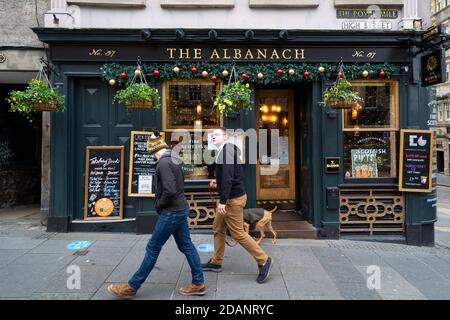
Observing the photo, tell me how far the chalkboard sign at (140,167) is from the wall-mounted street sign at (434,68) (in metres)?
5.45

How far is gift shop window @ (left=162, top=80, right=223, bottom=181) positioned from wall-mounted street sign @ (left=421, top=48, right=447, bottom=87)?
165 inches

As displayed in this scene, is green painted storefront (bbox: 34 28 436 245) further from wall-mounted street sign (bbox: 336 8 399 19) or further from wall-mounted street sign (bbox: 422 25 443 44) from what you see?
wall-mounted street sign (bbox: 336 8 399 19)

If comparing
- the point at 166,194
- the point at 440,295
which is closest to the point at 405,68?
the point at 440,295

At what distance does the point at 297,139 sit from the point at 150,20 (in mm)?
4411

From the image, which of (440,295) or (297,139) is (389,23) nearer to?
(297,139)

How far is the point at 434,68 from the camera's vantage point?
6551 millimetres

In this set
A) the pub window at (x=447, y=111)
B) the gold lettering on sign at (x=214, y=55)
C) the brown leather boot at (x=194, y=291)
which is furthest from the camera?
the pub window at (x=447, y=111)

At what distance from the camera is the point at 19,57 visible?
7.51 meters

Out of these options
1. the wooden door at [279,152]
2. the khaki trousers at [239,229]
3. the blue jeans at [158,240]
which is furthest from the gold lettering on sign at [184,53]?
the blue jeans at [158,240]

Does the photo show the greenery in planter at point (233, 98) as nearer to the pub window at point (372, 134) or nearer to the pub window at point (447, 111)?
the pub window at point (372, 134)

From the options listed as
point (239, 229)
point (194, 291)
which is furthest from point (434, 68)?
point (194, 291)

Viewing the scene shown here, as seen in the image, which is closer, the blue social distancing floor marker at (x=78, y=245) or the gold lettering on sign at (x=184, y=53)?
the blue social distancing floor marker at (x=78, y=245)

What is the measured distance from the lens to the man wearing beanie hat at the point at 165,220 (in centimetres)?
418

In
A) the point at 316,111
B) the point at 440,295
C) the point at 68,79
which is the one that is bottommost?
the point at 440,295
